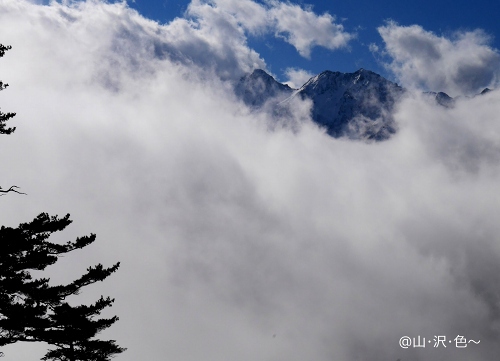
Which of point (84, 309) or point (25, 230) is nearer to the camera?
point (25, 230)

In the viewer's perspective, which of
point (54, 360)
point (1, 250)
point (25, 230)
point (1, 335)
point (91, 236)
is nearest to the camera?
point (1, 250)

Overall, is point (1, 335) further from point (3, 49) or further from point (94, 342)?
point (3, 49)

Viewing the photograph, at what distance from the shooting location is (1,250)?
16.9 metres

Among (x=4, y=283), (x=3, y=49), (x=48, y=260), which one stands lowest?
(x=4, y=283)

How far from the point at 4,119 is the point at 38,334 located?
9.43 m

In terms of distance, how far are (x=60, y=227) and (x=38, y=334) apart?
4.84 metres

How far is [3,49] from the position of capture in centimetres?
1875

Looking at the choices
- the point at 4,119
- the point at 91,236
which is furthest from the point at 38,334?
the point at 4,119

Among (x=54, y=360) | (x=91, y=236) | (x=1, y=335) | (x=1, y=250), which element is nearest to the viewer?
(x=1, y=250)

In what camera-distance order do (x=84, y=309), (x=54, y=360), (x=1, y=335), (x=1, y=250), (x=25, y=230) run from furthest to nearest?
(x=54, y=360)
(x=84, y=309)
(x=1, y=335)
(x=25, y=230)
(x=1, y=250)

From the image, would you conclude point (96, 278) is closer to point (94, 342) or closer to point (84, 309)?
point (84, 309)

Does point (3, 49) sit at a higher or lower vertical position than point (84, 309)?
higher

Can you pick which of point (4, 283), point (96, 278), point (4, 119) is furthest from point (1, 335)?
point (4, 119)

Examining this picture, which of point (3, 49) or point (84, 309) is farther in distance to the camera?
point (84, 309)
